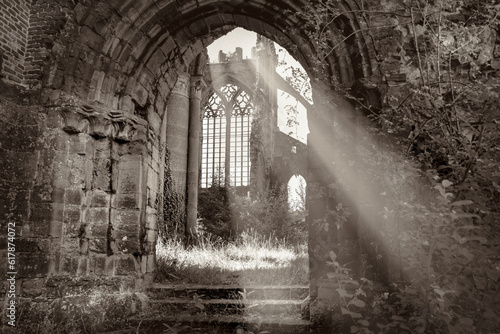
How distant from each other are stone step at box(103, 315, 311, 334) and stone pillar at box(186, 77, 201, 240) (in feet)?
23.7

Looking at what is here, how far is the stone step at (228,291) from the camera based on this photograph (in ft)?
18.4

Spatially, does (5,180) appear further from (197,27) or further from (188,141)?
(188,141)

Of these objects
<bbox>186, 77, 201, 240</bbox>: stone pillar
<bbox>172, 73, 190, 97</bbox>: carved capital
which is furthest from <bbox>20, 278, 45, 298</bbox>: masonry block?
<bbox>172, 73, 190, 97</bbox>: carved capital

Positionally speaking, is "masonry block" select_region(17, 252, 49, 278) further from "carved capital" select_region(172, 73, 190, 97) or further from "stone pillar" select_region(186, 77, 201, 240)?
"carved capital" select_region(172, 73, 190, 97)

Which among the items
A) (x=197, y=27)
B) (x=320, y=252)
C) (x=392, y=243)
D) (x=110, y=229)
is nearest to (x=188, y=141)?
(x=197, y=27)

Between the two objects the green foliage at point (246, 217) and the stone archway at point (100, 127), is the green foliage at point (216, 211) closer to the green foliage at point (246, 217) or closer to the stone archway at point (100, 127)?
the green foliage at point (246, 217)

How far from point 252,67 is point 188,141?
1035 cm

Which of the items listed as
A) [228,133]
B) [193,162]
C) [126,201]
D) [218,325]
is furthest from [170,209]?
[228,133]

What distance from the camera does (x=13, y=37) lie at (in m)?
5.26

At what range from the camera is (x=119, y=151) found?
571 cm

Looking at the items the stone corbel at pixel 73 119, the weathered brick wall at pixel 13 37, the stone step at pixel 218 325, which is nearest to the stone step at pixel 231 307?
the stone step at pixel 218 325

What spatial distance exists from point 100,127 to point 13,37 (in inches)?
58.9

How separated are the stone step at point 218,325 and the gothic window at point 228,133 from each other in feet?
52.8

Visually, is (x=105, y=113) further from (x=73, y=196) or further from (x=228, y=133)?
(x=228, y=133)
